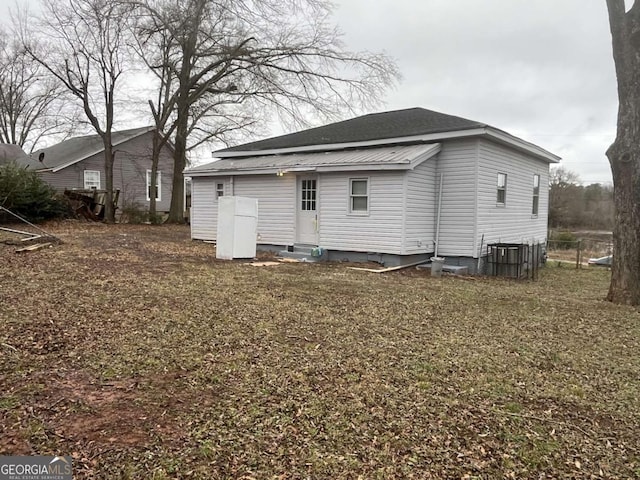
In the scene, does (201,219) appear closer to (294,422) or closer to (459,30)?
(459,30)

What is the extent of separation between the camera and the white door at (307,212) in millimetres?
12195

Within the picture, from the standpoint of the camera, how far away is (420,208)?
438 inches

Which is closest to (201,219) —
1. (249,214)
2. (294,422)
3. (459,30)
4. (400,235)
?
(249,214)

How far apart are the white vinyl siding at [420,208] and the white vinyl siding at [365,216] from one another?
0.22 m

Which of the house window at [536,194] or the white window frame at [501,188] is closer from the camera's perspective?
the white window frame at [501,188]

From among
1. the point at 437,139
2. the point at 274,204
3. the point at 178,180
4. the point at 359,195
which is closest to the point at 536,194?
the point at 437,139

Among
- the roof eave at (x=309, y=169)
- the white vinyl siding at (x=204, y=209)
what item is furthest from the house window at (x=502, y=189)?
the white vinyl siding at (x=204, y=209)

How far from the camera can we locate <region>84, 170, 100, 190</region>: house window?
25.7 metres

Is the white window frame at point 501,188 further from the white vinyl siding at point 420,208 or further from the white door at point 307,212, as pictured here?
the white door at point 307,212

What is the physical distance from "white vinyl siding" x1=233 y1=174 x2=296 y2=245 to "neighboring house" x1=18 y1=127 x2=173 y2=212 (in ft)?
44.3

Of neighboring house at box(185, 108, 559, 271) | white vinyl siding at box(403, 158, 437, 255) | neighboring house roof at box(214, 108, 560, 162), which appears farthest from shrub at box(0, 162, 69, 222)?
white vinyl siding at box(403, 158, 437, 255)

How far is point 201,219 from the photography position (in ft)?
48.0

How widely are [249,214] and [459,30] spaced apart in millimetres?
8278

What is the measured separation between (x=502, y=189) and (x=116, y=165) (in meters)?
22.2
